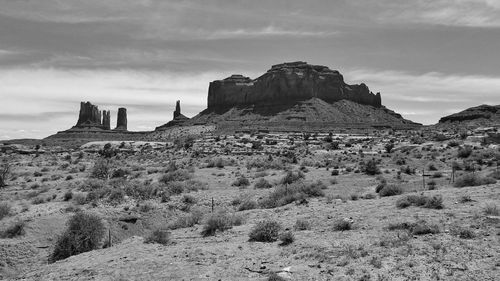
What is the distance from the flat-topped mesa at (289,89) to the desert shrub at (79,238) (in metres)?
138

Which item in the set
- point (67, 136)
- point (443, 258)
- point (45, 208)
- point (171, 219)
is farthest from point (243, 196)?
point (67, 136)

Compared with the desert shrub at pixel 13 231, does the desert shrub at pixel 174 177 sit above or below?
above

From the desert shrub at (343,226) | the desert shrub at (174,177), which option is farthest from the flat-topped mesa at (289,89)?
the desert shrub at (343,226)

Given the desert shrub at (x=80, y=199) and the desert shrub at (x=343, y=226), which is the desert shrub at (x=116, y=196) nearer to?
the desert shrub at (x=80, y=199)

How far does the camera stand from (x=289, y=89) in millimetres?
157500

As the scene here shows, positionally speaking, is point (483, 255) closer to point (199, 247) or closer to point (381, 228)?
point (381, 228)

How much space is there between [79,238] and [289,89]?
146 meters

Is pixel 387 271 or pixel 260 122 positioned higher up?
pixel 260 122

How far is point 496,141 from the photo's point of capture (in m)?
53.9

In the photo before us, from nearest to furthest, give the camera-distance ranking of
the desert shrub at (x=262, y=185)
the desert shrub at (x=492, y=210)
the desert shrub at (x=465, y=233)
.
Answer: the desert shrub at (x=465, y=233) < the desert shrub at (x=492, y=210) < the desert shrub at (x=262, y=185)

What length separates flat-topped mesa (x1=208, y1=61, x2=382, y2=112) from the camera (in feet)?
515

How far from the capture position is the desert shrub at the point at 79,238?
1436 cm

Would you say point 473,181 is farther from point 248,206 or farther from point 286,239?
point 286,239

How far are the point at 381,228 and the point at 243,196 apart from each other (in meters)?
12.5
